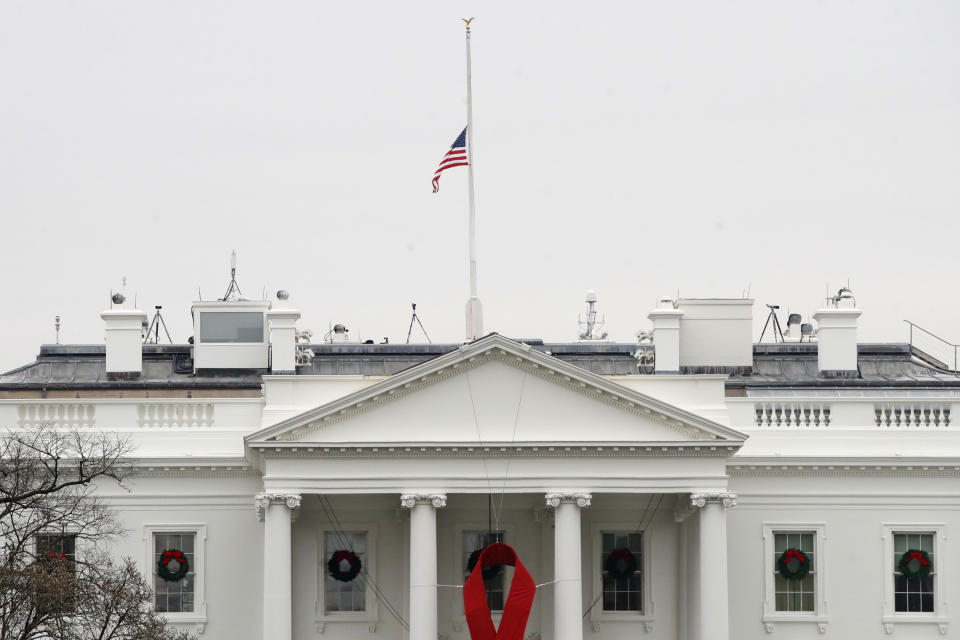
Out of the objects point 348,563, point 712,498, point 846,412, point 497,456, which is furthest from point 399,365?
point 846,412

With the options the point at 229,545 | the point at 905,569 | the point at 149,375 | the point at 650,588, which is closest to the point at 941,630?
the point at 905,569

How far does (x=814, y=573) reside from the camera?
53.9m

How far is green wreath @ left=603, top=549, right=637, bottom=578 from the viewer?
5403cm

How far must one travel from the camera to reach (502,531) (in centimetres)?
5441

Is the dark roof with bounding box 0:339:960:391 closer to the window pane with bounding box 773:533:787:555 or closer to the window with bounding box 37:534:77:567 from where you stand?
the window pane with bounding box 773:533:787:555

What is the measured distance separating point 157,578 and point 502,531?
8044 millimetres

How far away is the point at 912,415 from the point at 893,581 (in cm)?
387

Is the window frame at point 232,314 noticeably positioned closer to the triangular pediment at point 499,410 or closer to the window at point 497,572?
the triangular pediment at point 499,410

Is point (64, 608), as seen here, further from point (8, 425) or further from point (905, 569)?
point (905, 569)

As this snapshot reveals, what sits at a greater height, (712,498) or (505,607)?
(712,498)

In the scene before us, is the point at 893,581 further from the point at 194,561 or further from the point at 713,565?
the point at 194,561

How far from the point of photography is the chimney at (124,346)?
57.3 meters

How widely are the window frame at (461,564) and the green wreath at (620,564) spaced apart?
2.25m

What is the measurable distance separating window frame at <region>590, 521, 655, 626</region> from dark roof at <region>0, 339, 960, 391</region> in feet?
16.0
